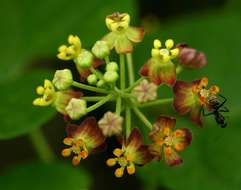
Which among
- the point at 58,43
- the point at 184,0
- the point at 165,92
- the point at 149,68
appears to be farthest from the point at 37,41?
the point at 149,68

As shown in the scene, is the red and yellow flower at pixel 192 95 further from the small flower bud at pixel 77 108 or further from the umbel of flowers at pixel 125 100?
the small flower bud at pixel 77 108

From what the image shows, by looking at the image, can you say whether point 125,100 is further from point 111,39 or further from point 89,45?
point 89,45

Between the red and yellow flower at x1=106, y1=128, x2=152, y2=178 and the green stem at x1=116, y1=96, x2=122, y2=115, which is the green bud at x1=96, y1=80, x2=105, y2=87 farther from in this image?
the red and yellow flower at x1=106, y1=128, x2=152, y2=178

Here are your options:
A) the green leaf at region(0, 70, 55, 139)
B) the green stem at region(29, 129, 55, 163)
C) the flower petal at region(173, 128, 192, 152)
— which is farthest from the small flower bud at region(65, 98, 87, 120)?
the green stem at region(29, 129, 55, 163)

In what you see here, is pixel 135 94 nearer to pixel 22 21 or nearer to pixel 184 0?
pixel 22 21

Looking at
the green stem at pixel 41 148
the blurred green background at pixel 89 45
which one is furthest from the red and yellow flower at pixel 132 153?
the green stem at pixel 41 148

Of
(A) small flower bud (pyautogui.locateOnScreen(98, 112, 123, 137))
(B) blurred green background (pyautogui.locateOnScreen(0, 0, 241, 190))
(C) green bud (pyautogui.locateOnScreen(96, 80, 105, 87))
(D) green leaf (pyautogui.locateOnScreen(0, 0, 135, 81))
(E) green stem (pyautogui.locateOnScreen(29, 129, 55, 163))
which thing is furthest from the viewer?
(D) green leaf (pyautogui.locateOnScreen(0, 0, 135, 81))
